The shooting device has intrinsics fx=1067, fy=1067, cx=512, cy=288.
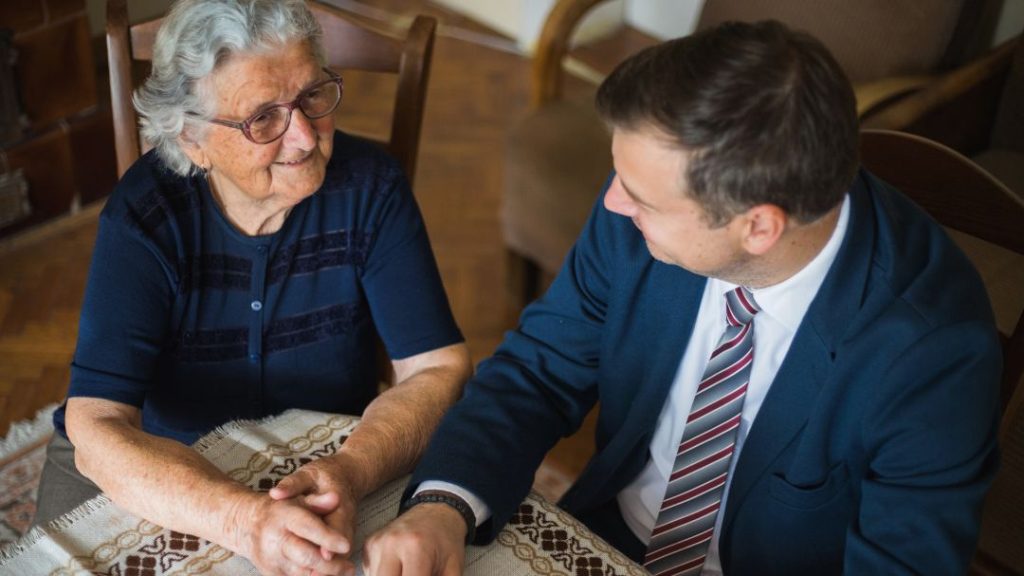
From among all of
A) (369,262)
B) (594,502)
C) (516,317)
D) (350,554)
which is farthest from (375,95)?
(350,554)

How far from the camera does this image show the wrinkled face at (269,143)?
1501mm

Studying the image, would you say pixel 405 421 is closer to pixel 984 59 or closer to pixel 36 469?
pixel 36 469

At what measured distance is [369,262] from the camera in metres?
1.71

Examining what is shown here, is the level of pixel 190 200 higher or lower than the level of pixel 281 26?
lower

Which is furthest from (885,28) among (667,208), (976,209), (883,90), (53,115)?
(53,115)

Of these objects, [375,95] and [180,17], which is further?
[375,95]

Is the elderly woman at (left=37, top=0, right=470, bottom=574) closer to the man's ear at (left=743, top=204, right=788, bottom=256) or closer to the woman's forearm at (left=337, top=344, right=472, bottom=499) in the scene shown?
the woman's forearm at (left=337, top=344, right=472, bottom=499)

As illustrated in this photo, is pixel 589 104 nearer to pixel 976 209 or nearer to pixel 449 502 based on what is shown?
pixel 976 209

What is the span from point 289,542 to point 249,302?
51 cm

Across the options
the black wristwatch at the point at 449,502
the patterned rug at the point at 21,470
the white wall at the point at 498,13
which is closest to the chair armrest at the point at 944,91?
the black wristwatch at the point at 449,502

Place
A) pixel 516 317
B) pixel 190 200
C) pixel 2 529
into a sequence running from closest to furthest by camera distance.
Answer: pixel 190 200, pixel 2 529, pixel 516 317

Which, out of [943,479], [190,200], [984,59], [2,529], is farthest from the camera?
[984,59]

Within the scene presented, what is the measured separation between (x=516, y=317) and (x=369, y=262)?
1.41 metres

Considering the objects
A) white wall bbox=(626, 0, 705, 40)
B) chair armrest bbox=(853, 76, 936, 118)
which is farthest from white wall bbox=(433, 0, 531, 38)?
chair armrest bbox=(853, 76, 936, 118)
